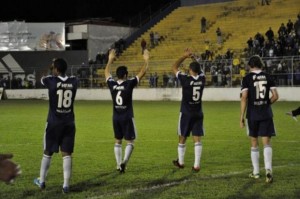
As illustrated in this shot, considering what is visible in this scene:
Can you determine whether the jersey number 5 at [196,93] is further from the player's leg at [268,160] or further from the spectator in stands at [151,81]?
the spectator in stands at [151,81]

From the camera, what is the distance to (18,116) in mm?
25734

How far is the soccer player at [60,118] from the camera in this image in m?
8.47

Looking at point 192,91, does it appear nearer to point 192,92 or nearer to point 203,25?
point 192,92

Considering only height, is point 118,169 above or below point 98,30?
below

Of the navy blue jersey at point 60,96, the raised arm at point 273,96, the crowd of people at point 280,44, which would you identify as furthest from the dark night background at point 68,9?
the navy blue jersey at point 60,96

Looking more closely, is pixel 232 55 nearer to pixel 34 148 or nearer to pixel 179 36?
pixel 179 36

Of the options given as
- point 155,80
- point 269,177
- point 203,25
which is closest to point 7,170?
point 269,177

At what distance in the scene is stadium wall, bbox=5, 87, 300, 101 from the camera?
32.6 m

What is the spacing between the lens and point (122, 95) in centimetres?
1006

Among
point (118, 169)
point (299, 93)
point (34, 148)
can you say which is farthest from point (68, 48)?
point (118, 169)

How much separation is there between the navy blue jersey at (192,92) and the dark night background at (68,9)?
51760 mm

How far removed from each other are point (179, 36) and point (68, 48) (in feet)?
38.8

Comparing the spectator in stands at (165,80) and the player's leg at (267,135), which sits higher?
the spectator in stands at (165,80)

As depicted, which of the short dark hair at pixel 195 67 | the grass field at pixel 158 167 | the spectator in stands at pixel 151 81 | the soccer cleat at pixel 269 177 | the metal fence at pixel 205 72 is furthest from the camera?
the spectator in stands at pixel 151 81
